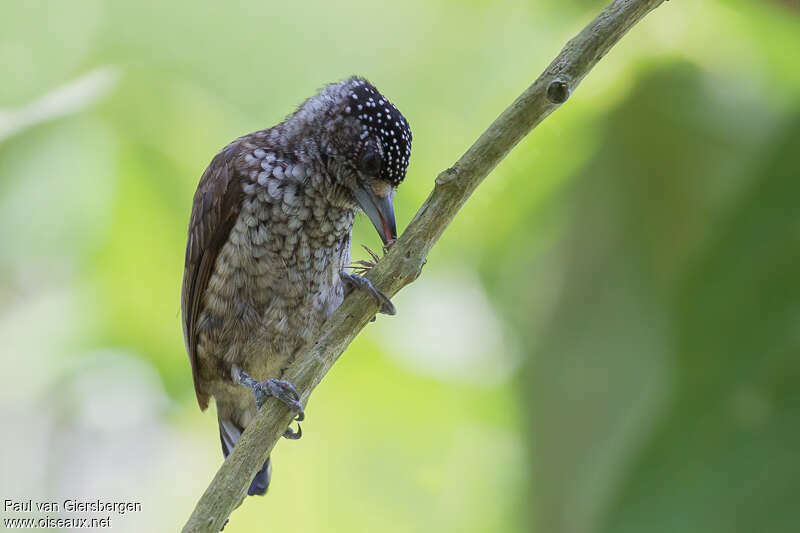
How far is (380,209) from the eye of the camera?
93.2 inches

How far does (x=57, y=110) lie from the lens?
3344 mm

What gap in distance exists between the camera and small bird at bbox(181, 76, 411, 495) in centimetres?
245

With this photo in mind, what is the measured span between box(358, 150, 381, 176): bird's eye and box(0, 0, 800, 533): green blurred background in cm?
113

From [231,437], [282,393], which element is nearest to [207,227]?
[231,437]

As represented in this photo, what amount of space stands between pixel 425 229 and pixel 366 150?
2.56ft

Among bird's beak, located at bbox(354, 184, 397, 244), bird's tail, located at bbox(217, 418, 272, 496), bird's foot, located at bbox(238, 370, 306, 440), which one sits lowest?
bird's foot, located at bbox(238, 370, 306, 440)

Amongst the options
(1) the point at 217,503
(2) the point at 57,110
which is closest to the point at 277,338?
(1) the point at 217,503

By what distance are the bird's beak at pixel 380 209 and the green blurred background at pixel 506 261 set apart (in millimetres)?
1139

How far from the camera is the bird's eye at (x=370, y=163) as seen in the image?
2398 mm

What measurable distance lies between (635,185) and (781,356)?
0.99m

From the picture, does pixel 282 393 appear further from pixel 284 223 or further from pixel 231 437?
pixel 231 437

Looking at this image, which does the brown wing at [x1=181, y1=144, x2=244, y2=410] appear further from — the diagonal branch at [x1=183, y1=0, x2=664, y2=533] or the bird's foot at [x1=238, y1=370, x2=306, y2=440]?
the diagonal branch at [x1=183, y1=0, x2=664, y2=533]

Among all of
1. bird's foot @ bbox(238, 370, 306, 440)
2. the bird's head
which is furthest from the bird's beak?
bird's foot @ bbox(238, 370, 306, 440)

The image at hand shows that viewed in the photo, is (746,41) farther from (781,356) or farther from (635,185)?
(781,356)
